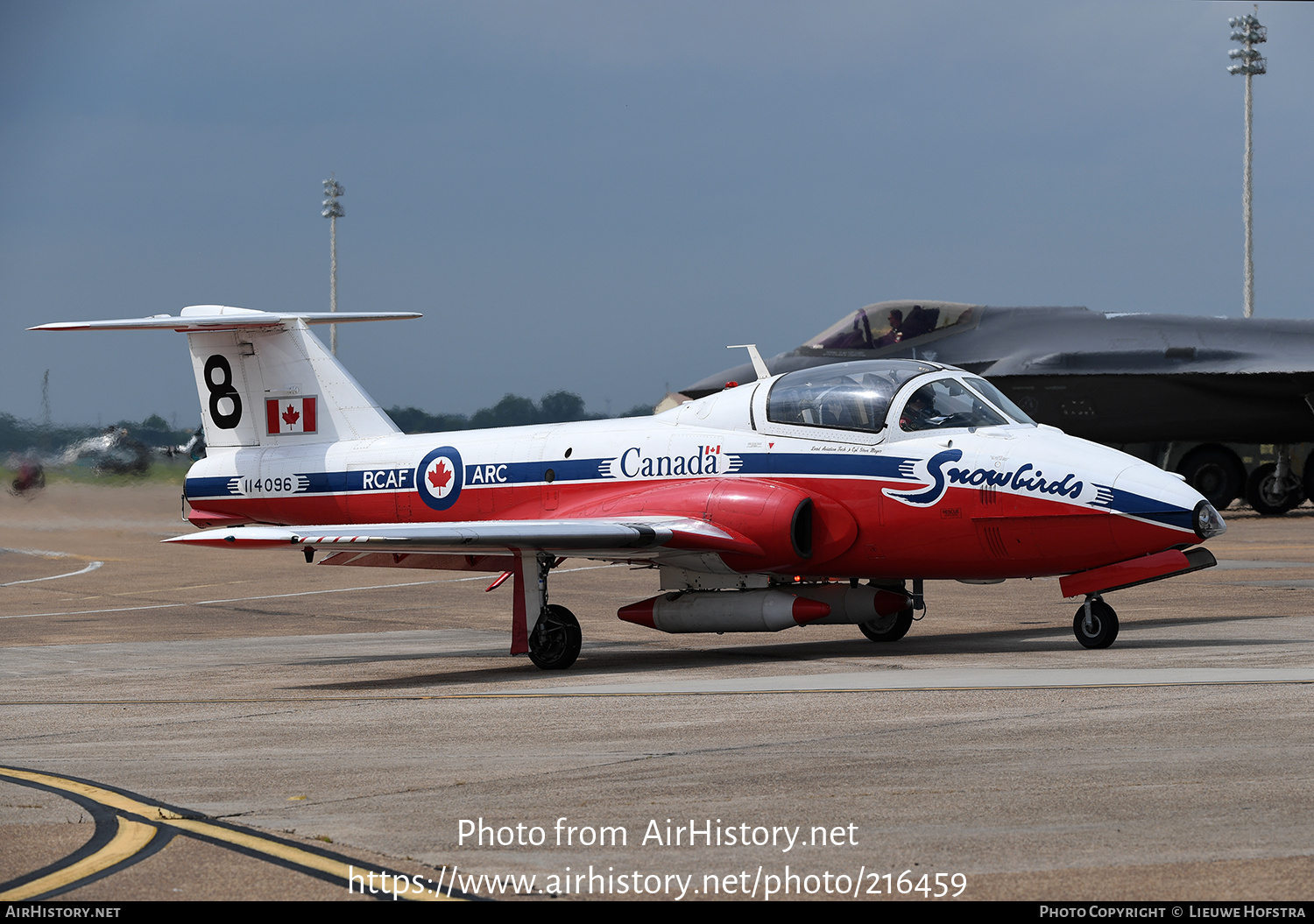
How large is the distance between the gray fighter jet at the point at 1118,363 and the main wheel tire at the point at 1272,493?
1955 millimetres

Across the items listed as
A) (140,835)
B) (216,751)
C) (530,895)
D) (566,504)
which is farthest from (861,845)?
(566,504)

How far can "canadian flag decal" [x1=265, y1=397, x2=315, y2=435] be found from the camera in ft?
56.4

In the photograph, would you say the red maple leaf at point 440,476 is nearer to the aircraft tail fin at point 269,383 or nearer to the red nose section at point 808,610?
the aircraft tail fin at point 269,383

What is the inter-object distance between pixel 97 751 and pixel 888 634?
8.41 m

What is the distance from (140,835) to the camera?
6.55m

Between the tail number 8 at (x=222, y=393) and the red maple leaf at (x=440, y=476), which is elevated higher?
the tail number 8 at (x=222, y=393)

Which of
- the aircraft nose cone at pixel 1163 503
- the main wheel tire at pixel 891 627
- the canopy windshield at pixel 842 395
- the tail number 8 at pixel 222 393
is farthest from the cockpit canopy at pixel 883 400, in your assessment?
the tail number 8 at pixel 222 393

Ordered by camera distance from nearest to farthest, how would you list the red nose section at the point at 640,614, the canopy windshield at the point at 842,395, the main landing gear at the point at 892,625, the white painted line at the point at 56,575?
1. the canopy windshield at the point at 842,395
2. the red nose section at the point at 640,614
3. the main landing gear at the point at 892,625
4. the white painted line at the point at 56,575

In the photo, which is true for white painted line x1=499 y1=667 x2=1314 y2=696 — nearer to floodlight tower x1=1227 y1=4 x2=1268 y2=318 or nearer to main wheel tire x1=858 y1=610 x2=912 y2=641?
main wheel tire x1=858 y1=610 x2=912 y2=641

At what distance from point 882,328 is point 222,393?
60.0ft

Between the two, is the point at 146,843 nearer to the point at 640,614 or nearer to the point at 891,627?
the point at 640,614

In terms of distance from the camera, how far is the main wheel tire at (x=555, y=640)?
13695 mm

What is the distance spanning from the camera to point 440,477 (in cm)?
1590

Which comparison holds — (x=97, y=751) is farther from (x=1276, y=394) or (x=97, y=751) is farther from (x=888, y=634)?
(x=1276, y=394)
